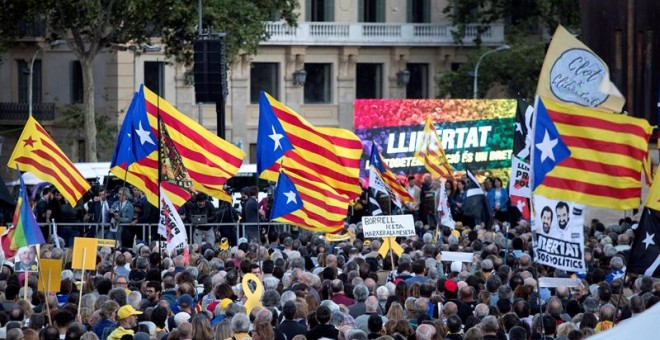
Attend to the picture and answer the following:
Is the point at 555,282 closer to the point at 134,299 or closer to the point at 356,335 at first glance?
the point at 356,335

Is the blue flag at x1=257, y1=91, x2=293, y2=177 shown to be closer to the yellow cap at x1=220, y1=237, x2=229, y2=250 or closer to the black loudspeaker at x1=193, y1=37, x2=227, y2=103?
the yellow cap at x1=220, y1=237, x2=229, y2=250

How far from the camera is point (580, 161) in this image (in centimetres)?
1636

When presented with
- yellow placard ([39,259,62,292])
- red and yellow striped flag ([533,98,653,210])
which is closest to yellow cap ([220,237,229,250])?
yellow placard ([39,259,62,292])

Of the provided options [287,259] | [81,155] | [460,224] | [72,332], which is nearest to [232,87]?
[81,155]

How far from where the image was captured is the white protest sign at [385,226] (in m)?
22.0

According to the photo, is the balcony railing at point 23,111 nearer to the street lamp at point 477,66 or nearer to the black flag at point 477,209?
the street lamp at point 477,66

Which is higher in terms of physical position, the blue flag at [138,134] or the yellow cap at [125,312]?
the blue flag at [138,134]

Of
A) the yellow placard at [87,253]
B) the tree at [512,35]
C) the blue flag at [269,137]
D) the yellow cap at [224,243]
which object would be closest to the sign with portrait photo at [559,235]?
the yellow placard at [87,253]

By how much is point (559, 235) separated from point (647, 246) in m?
0.75

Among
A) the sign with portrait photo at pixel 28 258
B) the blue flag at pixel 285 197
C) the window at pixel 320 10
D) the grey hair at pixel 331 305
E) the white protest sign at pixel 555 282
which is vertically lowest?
the grey hair at pixel 331 305

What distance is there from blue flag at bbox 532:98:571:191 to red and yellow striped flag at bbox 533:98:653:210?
1.9 inches

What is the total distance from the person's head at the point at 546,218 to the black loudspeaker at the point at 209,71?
60.8ft

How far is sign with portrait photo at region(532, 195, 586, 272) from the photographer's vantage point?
15.5 meters

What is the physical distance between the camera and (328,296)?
61.4 ft
